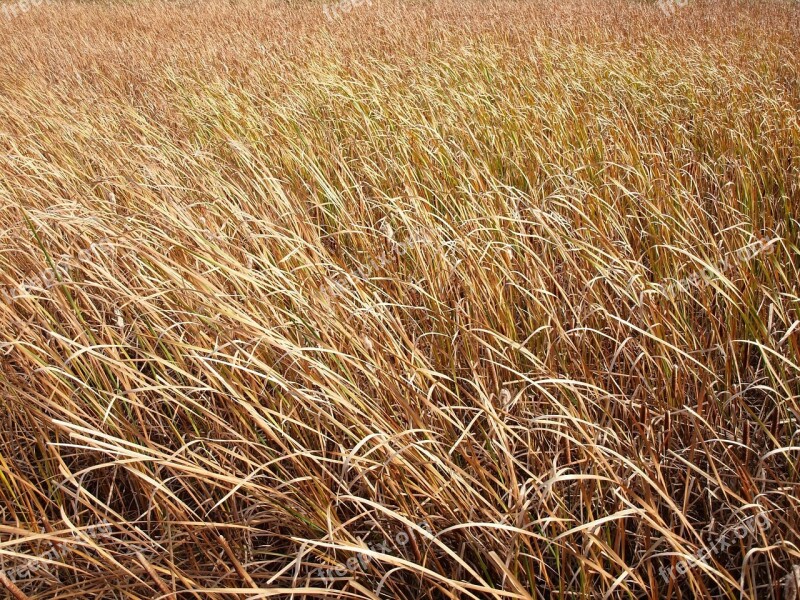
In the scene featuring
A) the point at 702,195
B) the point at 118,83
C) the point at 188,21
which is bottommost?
the point at 702,195

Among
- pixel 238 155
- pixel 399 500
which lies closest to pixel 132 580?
pixel 399 500

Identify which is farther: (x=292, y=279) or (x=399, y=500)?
(x=292, y=279)

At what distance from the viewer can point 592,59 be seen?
390 cm

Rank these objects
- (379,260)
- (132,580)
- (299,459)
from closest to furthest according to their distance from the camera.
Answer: (132,580), (299,459), (379,260)

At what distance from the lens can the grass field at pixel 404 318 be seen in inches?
39.0

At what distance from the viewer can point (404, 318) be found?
1624 millimetres

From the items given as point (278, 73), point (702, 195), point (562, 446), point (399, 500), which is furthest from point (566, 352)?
point (278, 73)

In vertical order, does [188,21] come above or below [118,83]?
above

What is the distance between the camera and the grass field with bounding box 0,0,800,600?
990 millimetres

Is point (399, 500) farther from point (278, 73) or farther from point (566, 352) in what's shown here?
point (278, 73)

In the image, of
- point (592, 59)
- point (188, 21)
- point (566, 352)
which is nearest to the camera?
point (566, 352)

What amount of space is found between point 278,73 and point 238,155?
1.93 metres

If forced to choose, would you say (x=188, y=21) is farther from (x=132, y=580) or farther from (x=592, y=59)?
(x=132, y=580)

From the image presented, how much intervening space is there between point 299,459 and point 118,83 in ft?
13.4
